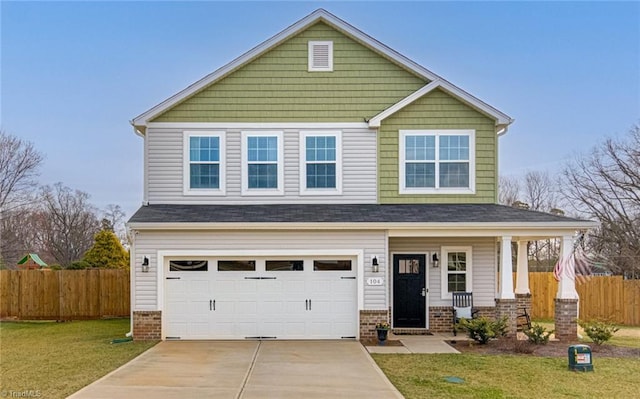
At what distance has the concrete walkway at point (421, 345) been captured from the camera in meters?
11.3

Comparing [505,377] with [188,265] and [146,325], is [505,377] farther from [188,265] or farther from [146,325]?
[146,325]

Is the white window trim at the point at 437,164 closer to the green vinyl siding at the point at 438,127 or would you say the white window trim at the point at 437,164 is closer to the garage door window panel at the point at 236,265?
the green vinyl siding at the point at 438,127

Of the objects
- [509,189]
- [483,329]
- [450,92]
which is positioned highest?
[450,92]

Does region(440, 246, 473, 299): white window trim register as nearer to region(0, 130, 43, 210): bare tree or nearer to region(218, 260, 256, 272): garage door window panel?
region(218, 260, 256, 272): garage door window panel

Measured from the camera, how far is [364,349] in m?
11.4

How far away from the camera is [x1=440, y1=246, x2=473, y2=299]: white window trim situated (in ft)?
46.9

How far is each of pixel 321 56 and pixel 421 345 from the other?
8.07 meters

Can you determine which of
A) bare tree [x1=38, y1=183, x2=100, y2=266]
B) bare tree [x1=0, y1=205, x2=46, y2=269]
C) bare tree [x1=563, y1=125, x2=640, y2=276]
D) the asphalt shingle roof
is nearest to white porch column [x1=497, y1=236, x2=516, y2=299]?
the asphalt shingle roof

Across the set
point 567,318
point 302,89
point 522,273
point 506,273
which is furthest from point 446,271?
point 302,89

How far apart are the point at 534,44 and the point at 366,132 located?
8.83 m

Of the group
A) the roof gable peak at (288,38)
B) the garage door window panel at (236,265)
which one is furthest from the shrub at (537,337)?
the garage door window panel at (236,265)

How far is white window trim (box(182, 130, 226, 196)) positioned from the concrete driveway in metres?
4.13

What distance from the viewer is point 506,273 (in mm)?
12852

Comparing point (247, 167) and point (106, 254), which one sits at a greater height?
point (247, 167)
